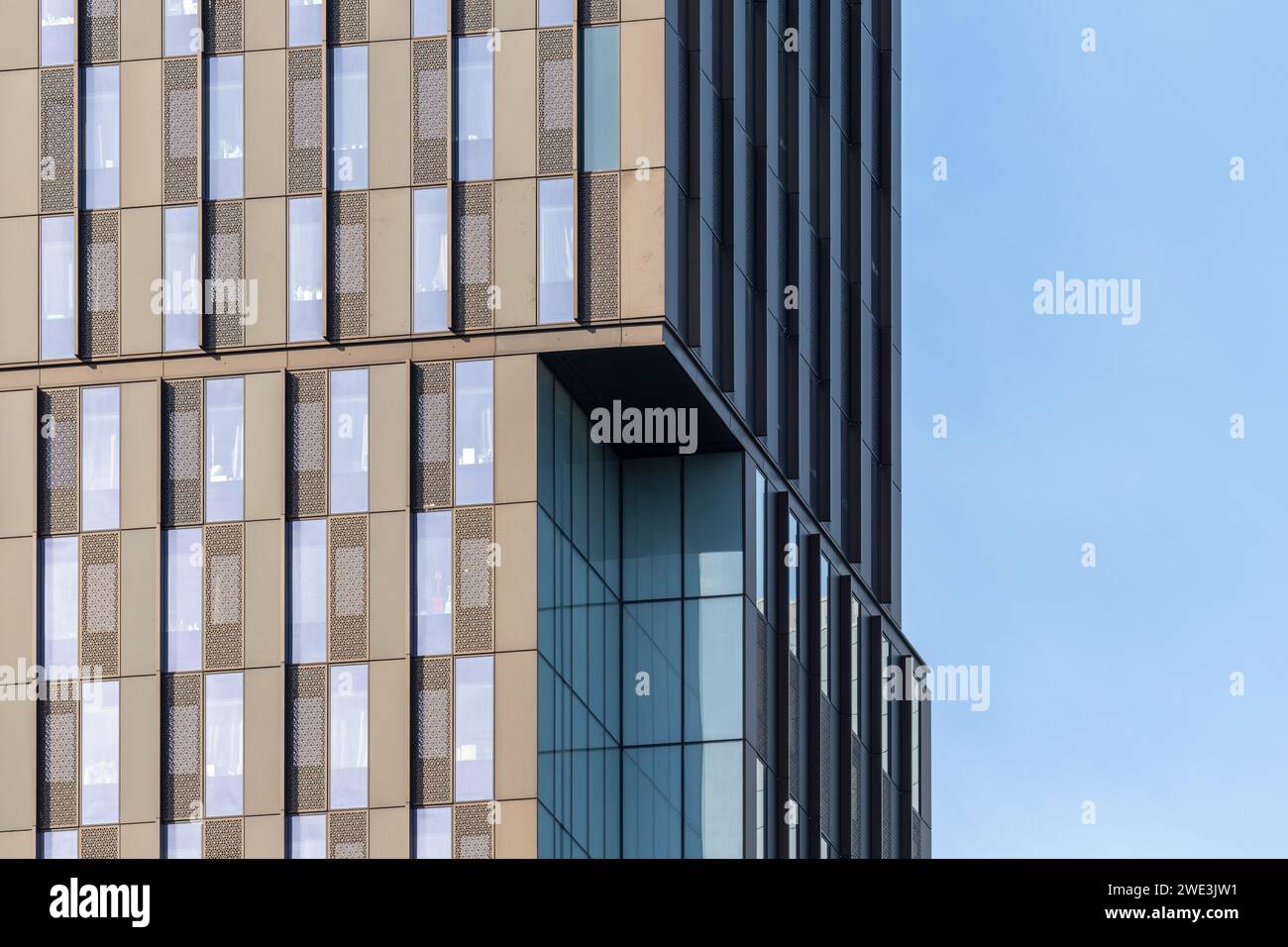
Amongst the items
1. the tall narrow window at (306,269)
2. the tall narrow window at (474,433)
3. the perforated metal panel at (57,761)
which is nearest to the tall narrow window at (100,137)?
the tall narrow window at (306,269)

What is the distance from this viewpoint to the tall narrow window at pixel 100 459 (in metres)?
45.6

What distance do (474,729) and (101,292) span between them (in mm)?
10753

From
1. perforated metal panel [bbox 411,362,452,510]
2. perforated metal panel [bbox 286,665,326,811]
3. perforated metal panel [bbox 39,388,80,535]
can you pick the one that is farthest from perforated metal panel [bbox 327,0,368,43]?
perforated metal panel [bbox 286,665,326,811]

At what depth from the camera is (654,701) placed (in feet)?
157

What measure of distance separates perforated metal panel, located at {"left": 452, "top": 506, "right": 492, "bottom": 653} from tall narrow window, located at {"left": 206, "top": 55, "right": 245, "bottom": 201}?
7.57 meters

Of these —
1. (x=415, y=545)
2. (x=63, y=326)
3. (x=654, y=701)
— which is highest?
(x=63, y=326)

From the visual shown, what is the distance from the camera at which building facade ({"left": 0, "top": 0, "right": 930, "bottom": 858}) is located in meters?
43.6

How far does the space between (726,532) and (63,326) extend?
41.8 ft

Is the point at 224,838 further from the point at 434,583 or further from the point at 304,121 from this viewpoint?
the point at 304,121

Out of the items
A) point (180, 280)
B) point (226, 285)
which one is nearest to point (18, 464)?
point (180, 280)

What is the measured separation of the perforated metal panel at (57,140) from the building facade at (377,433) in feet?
0.18

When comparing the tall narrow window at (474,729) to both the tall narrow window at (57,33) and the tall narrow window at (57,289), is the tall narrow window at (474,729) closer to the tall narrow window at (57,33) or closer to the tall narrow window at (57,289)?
the tall narrow window at (57,289)
